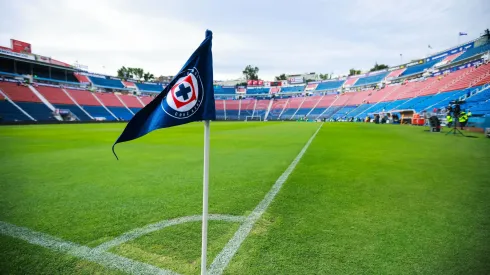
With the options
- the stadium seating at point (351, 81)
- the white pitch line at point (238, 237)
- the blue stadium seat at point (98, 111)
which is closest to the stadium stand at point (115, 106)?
the blue stadium seat at point (98, 111)

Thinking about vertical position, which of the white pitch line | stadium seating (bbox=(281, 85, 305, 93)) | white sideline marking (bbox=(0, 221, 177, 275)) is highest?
stadium seating (bbox=(281, 85, 305, 93))

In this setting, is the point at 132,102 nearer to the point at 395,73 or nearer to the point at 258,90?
the point at 258,90

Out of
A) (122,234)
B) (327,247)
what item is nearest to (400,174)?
(327,247)

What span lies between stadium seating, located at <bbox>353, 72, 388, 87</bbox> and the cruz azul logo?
70519mm

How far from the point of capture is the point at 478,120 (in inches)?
754

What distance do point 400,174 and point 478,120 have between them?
2015 centimetres

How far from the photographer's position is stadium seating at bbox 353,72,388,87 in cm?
6231

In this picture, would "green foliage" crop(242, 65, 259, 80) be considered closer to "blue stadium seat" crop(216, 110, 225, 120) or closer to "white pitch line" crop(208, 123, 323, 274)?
"blue stadium seat" crop(216, 110, 225, 120)

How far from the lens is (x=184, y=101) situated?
7.24ft

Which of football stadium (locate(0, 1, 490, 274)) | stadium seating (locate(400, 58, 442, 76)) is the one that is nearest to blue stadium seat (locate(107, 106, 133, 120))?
football stadium (locate(0, 1, 490, 274))

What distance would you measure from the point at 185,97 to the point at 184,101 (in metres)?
0.04

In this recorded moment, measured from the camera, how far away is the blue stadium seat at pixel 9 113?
36291mm

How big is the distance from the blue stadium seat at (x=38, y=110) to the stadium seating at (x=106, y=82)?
66.2ft

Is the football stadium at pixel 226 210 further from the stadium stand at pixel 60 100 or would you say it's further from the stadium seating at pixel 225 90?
the stadium seating at pixel 225 90
